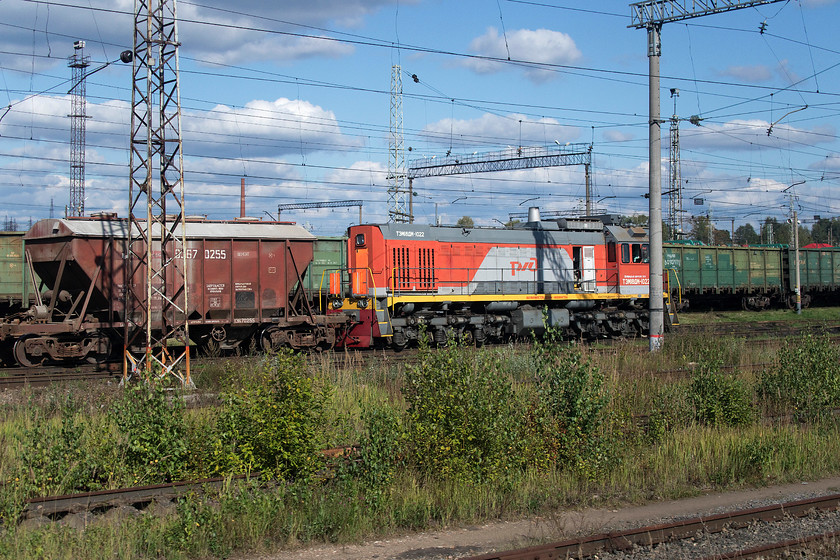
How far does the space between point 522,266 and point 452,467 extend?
1573 cm

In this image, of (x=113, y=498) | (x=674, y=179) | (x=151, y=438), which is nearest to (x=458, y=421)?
(x=151, y=438)

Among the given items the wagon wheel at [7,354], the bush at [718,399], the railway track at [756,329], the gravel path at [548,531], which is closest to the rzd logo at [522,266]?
the railway track at [756,329]

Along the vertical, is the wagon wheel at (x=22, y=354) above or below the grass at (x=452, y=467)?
above

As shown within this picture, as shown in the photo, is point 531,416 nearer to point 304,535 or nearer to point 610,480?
point 610,480

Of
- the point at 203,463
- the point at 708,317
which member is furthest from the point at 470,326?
the point at 708,317

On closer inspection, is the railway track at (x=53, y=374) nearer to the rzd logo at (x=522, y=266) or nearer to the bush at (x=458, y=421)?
the bush at (x=458, y=421)

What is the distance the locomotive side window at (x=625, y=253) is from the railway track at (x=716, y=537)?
57.8 ft

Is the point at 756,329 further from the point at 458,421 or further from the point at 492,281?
the point at 458,421

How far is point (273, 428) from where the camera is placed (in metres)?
8.52

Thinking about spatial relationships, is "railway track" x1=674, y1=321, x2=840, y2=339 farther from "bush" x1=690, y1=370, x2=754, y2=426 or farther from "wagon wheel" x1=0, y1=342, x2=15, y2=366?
"wagon wheel" x1=0, y1=342, x2=15, y2=366

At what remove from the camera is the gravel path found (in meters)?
6.89

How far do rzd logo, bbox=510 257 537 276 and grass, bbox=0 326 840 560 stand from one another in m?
10.7

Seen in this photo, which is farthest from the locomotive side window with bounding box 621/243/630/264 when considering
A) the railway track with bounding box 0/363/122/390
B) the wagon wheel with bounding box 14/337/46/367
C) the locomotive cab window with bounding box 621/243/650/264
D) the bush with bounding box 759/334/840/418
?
the wagon wheel with bounding box 14/337/46/367

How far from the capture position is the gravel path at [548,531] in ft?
22.6
